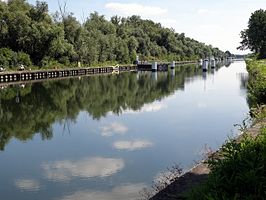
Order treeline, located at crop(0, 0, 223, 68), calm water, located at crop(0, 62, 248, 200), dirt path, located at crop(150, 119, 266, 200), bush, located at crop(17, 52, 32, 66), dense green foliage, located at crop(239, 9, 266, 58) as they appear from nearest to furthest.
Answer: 1. dirt path, located at crop(150, 119, 266, 200)
2. calm water, located at crop(0, 62, 248, 200)
3. bush, located at crop(17, 52, 32, 66)
4. treeline, located at crop(0, 0, 223, 68)
5. dense green foliage, located at crop(239, 9, 266, 58)

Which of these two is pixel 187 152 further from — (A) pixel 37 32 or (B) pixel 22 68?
(A) pixel 37 32

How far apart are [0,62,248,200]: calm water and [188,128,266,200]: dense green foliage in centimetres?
492

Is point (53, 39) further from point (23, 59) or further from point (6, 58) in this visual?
point (6, 58)

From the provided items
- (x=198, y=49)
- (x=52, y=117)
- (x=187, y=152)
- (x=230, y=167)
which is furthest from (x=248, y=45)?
(x=230, y=167)

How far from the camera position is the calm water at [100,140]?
1163 cm

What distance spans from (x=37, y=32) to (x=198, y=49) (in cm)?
11158

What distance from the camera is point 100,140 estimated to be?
17.6 meters

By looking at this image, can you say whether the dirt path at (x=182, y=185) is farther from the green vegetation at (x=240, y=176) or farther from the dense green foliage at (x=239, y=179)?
the dense green foliage at (x=239, y=179)

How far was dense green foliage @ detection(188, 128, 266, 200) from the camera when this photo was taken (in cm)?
546

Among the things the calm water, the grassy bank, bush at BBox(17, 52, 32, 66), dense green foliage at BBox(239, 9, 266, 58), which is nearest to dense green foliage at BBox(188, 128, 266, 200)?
the grassy bank

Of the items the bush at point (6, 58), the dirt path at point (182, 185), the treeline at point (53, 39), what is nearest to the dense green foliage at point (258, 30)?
the treeline at point (53, 39)

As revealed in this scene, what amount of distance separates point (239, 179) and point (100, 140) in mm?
12286

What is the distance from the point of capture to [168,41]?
13175 centimetres

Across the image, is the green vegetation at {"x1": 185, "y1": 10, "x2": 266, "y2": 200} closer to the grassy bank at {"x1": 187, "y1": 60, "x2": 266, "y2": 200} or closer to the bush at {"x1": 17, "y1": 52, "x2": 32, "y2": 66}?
the grassy bank at {"x1": 187, "y1": 60, "x2": 266, "y2": 200}
